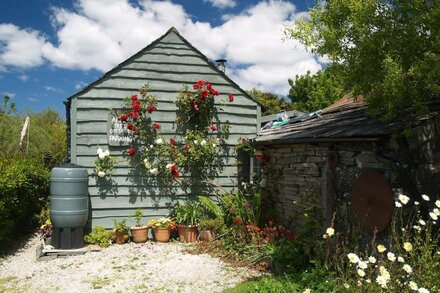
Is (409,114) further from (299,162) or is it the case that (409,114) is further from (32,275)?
(32,275)

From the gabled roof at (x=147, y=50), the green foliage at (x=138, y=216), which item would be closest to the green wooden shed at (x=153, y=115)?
the gabled roof at (x=147, y=50)

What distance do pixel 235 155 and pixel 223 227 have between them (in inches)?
70.0

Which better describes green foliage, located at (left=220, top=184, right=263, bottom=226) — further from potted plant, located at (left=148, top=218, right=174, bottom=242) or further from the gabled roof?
the gabled roof

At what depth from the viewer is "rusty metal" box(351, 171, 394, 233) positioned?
4703mm

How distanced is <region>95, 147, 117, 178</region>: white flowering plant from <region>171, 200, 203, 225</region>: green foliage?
1.61 m

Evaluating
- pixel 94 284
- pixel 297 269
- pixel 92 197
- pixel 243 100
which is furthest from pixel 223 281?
pixel 243 100

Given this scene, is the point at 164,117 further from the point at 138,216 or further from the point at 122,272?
the point at 122,272

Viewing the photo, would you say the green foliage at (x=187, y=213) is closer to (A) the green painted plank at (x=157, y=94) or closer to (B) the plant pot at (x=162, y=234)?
(B) the plant pot at (x=162, y=234)

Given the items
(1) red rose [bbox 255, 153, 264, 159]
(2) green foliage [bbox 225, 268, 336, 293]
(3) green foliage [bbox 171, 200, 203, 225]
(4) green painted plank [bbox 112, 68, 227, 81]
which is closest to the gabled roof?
(4) green painted plank [bbox 112, 68, 227, 81]

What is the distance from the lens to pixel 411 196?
4.61 meters

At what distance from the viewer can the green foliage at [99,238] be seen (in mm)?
7809

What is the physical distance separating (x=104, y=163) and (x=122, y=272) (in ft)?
8.73

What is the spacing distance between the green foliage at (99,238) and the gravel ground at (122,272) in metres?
0.38

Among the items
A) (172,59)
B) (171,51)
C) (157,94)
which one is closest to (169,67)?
(172,59)
